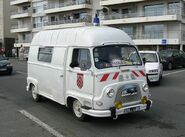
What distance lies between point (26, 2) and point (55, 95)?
56.1 metres

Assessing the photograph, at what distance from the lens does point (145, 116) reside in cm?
805

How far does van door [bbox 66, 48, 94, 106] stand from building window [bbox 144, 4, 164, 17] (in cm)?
3105

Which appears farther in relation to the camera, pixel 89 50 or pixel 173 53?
pixel 173 53

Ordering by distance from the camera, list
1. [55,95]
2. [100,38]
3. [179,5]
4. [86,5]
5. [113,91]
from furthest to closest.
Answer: [86,5]
[179,5]
[55,95]
[100,38]
[113,91]

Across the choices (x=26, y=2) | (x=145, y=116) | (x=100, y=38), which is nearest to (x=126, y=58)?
(x=100, y=38)

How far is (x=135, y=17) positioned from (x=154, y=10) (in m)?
2.68

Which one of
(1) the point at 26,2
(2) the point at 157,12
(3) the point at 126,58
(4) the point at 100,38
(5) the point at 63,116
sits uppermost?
(1) the point at 26,2

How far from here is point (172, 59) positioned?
24.2 m

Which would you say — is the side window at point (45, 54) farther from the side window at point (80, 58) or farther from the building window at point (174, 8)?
the building window at point (174, 8)

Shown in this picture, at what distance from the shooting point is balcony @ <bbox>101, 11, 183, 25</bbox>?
3528cm

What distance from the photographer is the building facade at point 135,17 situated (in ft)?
119

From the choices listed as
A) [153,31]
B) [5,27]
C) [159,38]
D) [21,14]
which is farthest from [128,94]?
[5,27]

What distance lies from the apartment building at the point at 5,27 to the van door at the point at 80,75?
5905 centimetres

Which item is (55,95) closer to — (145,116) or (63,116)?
(63,116)
